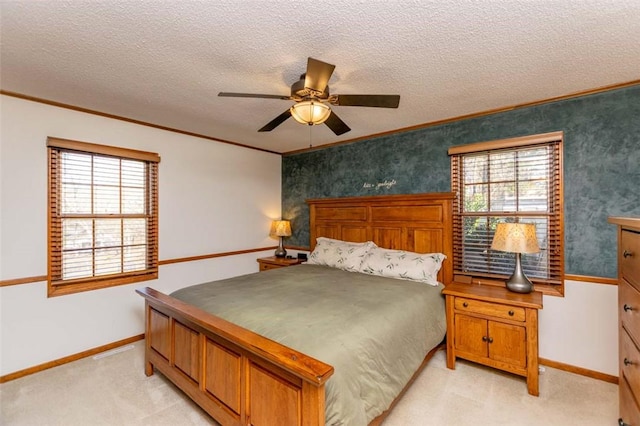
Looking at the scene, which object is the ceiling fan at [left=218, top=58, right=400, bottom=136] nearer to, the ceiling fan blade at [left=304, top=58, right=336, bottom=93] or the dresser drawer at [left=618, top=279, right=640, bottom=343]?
the ceiling fan blade at [left=304, top=58, right=336, bottom=93]

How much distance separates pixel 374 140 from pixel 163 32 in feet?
9.19

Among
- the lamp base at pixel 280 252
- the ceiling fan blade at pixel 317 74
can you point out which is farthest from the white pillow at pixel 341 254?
the ceiling fan blade at pixel 317 74

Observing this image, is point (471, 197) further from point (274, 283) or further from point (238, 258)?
point (238, 258)

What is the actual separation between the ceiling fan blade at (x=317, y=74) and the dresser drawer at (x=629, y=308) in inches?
79.6

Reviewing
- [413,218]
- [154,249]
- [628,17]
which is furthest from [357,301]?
[154,249]

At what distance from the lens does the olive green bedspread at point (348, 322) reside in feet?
5.21

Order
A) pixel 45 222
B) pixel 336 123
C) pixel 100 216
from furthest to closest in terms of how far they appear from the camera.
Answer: pixel 100 216
pixel 45 222
pixel 336 123

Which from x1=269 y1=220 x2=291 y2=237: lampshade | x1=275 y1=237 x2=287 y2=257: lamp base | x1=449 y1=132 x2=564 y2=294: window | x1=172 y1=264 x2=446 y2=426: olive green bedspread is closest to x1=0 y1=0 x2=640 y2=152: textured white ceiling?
x1=449 y1=132 x2=564 y2=294: window

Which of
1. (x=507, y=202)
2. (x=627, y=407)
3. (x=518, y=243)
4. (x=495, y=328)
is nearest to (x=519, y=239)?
(x=518, y=243)

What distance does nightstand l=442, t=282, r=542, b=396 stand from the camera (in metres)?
2.36

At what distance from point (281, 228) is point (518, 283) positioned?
3187 mm

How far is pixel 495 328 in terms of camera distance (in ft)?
8.29

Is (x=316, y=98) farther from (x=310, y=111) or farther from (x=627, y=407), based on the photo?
(x=627, y=407)

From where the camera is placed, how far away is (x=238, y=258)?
4496mm
